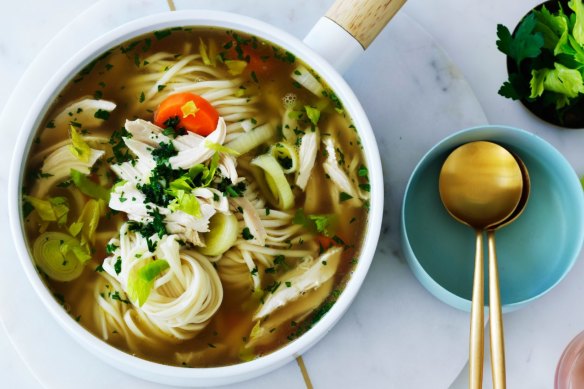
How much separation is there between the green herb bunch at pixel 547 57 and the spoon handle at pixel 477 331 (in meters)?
0.44

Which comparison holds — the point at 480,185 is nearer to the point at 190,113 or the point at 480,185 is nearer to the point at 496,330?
the point at 496,330

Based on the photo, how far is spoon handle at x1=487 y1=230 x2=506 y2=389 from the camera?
138 centimetres

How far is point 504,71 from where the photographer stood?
5.35 feet

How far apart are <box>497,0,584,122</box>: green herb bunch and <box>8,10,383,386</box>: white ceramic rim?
0.44 metres

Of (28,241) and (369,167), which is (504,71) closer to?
(369,167)

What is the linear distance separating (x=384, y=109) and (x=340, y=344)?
515 millimetres

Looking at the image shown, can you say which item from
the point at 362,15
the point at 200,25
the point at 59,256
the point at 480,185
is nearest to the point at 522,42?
the point at 480,185

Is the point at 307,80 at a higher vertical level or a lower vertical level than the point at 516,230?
higher

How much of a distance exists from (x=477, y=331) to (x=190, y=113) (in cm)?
71

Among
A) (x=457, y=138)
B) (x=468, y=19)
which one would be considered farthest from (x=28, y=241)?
(x=468, y=19)

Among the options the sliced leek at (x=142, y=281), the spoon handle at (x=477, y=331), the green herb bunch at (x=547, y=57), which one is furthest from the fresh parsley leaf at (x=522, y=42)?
the sliced leek at (x=142, y=281)

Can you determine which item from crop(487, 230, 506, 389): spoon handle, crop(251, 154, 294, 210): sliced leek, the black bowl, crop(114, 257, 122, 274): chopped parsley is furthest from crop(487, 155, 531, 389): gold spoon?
crop(114, 257, 122, 274): chopped parsley

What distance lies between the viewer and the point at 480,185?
1.54m

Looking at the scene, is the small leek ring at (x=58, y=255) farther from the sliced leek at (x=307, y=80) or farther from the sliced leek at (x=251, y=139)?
the sliced leek at (x=307, y=80)
